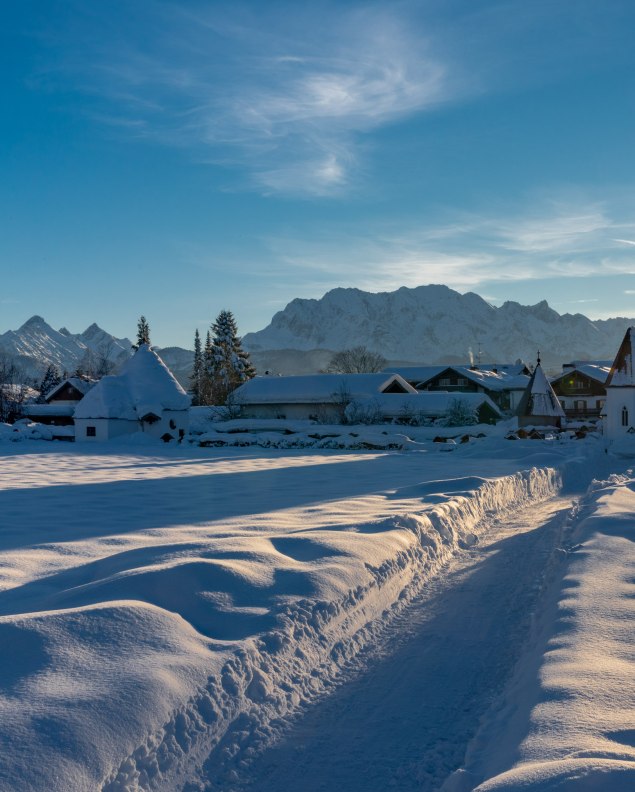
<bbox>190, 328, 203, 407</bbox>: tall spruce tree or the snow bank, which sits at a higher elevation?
<bbox>190, 328, 203, 407</bbox>: tall spruce tree

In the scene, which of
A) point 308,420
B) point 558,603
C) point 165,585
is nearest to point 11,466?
point 165,585

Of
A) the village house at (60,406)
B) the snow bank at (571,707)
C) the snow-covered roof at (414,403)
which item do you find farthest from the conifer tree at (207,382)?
the snow bank at (571,707)

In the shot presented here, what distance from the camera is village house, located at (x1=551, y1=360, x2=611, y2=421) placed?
243 feet

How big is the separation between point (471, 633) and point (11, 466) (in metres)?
24.0

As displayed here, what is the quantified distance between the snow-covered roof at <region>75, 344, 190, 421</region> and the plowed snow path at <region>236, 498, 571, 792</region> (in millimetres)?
37774

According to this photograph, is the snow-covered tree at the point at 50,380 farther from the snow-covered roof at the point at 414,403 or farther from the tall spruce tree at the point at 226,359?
the snow-covered roof at the point at 414,403

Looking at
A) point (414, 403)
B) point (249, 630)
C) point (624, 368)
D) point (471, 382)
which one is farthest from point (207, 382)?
point (249, 630)

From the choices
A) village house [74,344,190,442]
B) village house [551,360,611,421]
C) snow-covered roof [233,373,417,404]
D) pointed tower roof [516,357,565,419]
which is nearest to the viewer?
village house [74,344,190,442]

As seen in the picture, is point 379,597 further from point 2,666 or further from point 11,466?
point 11,466

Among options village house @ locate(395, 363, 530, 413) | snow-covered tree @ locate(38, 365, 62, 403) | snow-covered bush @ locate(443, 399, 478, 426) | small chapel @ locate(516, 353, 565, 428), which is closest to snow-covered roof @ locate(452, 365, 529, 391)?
village house @ locate(395, 363, 530, 413)

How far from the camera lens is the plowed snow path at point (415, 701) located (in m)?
4.53

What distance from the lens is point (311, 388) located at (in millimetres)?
56281

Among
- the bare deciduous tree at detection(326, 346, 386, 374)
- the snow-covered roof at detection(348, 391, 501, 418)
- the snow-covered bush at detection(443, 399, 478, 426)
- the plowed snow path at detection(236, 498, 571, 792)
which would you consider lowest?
the plowed snow path at detection(236, 498, 571, 792)

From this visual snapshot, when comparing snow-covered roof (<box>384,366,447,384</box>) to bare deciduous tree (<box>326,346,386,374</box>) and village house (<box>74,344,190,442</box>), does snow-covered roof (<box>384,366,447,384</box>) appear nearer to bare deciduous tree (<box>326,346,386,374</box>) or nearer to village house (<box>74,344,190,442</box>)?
bare deciduous tree (<box>326,346,386,374</box>)
